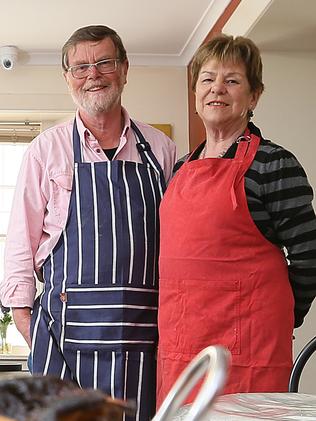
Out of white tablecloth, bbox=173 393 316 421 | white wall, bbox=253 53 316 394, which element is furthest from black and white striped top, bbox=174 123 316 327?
white wall, bbox=253 53 316 394

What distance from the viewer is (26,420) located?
199 mm

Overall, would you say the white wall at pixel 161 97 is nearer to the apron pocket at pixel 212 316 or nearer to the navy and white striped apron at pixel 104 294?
the navy and white striped apron at pixel 104 294

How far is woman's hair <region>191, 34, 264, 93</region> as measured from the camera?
174 centimetres

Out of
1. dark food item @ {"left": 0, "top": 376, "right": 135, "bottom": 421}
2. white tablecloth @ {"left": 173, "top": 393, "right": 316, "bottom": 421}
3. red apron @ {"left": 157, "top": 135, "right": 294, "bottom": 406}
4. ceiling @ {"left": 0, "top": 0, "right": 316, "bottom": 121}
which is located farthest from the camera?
ceiling @ {"left": 0, "top": 0, "right": 316, "bottom": 121}

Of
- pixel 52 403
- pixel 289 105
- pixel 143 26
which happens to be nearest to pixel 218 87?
pixel 52 403

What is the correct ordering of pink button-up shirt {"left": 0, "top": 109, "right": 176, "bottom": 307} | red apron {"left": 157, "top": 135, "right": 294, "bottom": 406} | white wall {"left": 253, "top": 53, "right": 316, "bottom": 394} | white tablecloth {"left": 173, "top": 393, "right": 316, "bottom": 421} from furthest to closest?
white wall {"left": 253, "top": 53, "right": 316, "bottom": 394}
pink button-up shirt {"left": 0, "top": 109, "right": 176, "bottom": 307}
red apron {"left": 157, "top": 135, "right": 294, "bottom": 406}
white tablecloth {"left": 173, "top": 393, "right": 316, "bottom": 421}

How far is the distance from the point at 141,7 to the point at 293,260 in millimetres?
2602

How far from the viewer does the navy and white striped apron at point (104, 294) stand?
1.71 m

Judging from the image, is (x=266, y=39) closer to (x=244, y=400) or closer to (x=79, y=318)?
(x=79, y=318)

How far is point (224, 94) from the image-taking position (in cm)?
172

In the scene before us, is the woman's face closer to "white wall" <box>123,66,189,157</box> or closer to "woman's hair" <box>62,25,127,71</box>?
"woman's hair" <box>62,25,127,71</box>

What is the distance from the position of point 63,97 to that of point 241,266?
3.34 meters

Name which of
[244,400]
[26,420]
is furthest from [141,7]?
[26,420]

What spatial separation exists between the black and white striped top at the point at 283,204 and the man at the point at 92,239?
0.97ft
